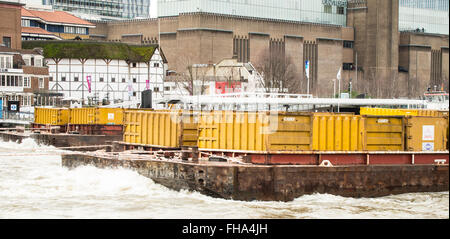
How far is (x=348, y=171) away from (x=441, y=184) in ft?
17.4

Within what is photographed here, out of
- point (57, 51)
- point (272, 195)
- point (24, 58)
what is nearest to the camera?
point (272, 195)

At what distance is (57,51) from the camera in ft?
356

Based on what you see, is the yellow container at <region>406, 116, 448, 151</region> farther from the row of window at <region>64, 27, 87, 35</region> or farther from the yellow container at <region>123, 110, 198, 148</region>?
the row of window at <region>64, 27, 87, 35</region>

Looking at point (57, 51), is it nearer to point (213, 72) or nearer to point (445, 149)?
point (213, 72)

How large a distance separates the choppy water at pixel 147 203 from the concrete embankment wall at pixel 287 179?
32cm

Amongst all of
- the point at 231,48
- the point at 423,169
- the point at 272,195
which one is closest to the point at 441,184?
the point at 423,169

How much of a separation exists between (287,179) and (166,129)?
7.78m

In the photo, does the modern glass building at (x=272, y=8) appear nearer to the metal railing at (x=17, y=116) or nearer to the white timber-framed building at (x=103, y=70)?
the white timber-framed building at (x=103, y=70)

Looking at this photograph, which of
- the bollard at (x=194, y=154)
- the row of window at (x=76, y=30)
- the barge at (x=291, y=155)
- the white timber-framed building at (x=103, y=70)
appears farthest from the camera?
the row of window at (x=76, y=30)

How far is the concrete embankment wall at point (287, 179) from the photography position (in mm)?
32438

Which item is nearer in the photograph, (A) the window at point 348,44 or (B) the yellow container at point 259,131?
(B) the yellow container at point 259,131

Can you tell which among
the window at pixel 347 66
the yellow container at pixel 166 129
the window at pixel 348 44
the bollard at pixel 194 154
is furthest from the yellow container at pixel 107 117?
the window at pixel 348 44

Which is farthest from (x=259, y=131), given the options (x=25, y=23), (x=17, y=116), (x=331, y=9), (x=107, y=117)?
(x=331, y=9)

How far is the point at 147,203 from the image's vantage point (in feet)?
108
